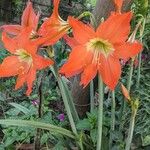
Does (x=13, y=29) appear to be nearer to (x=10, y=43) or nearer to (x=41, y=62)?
(x=10, y=43)

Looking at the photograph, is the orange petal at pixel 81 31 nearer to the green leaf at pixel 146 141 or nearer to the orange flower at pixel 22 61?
the orange flower at pixel 22 61

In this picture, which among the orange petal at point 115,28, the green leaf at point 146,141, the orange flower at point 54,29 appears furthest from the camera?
the green leaf at point 146,141

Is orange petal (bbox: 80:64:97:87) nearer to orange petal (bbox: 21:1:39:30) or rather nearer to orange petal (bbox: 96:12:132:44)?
orange petal (bbox: 96:12:132:44)

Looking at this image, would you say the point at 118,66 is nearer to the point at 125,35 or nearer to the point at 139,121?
the point at 125,35

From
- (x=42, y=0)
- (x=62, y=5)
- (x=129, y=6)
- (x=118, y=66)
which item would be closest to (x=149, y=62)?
(x=129, y=6)

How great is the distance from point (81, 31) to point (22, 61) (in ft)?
0.92

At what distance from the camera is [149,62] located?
242 centimetres

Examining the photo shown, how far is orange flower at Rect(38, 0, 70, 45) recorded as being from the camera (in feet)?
3.92

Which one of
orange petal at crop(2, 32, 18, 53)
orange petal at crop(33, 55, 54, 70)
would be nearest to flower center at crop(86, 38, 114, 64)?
orange petal at crop(33, 55, 54, 70)

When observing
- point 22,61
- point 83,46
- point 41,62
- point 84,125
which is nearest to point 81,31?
point 83,46

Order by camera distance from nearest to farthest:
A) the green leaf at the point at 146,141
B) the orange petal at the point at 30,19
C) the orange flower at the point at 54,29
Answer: the orange flower at the point at 54,29
the orange petal at the point at 30,19
the green leaf at the point at 146,141

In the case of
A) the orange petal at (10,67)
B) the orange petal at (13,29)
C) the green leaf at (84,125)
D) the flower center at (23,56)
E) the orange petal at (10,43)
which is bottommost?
the green leaf at (84,125)

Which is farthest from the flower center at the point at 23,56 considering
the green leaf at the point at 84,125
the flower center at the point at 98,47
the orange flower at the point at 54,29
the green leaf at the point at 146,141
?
the green leaf at the point at 146,141

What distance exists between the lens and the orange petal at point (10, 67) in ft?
4.32
